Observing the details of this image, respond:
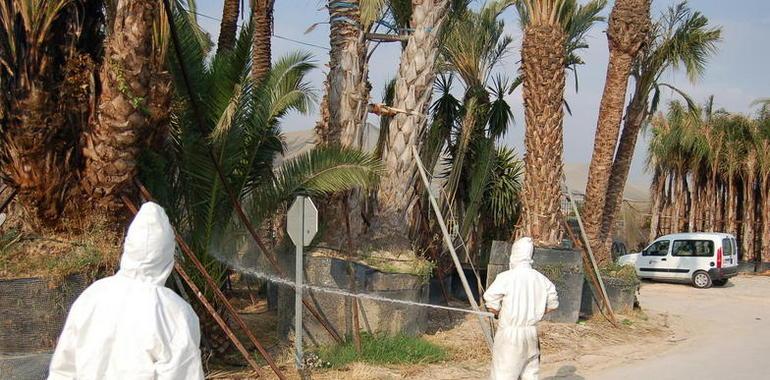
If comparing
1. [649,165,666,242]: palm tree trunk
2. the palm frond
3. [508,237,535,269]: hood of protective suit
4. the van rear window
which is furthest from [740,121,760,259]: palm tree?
[508,237,535,269]: hood of protective suit

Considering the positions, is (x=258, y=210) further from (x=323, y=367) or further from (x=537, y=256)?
(x=537, y=256)

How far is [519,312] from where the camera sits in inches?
265

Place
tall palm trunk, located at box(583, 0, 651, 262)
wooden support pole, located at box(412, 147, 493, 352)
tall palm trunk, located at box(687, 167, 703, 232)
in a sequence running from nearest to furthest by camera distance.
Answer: wooden support pole, located at box(412, 147, 493, 352) < tall palm trunk, located at box(583, 0, 651, 262) < tall palm trunk, located at box(687, 167, 703, 232)

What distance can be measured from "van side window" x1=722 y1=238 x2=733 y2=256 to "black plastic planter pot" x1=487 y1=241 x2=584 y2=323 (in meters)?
11.6

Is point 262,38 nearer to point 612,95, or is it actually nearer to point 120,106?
point 612,95

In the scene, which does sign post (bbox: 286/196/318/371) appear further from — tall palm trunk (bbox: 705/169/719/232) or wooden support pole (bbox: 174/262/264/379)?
tall palm trunk (bbox: 705/169/719/232)

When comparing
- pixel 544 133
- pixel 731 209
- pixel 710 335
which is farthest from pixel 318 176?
pixel 731 209

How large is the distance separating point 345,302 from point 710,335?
7398 mm

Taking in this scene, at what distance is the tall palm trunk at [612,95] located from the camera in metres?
15.6

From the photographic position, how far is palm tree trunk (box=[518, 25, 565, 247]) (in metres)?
13.2

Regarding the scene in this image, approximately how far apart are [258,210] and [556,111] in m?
6.25

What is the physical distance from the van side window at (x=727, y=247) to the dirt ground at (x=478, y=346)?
372 inches

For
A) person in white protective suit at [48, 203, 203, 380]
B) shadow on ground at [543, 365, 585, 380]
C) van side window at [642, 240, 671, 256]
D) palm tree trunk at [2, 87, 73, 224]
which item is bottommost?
shadow on ground at [543, 365, 585, 380]

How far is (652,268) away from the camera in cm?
2352
